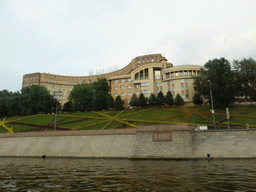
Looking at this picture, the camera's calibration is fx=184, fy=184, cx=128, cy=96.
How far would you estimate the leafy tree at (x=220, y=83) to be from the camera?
55031 mm

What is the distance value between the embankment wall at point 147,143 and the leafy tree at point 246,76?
3670 centimetres

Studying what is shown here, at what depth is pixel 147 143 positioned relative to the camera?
28891 mm

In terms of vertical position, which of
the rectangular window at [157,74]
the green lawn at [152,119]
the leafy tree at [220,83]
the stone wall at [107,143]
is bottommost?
the stone wall at [107,143]

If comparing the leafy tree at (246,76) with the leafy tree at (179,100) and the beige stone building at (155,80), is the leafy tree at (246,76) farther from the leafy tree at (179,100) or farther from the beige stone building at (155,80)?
the leafy tree at (179,100)

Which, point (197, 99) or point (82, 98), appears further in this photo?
point (82, 98)

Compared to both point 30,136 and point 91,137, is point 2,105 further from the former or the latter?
point 91,137

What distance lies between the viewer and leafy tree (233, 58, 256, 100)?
5606 centimetres

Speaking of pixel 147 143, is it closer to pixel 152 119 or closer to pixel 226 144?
pixel 226 144

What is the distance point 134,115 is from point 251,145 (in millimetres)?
38460

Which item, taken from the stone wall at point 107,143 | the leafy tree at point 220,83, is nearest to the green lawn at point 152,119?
the leafy tree at point 220,83

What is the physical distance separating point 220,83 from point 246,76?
843cm

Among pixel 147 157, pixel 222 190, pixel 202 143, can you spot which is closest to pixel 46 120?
pixel 147 157

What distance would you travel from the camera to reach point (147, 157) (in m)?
27.8

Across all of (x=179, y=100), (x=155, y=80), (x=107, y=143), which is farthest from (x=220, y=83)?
(x=107, y=143)
